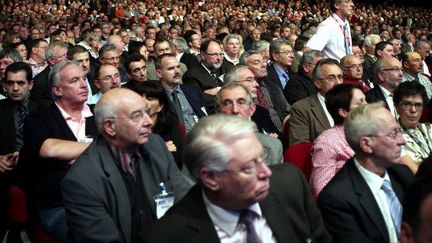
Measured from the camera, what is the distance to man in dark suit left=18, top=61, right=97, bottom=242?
10.4 ft

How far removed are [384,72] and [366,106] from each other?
280 centimetres

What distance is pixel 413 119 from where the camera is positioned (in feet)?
13.7

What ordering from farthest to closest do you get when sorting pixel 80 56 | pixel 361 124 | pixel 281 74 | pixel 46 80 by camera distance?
pixel 281 74
pixel 80 56
pixel 46 80
pixel 361 124

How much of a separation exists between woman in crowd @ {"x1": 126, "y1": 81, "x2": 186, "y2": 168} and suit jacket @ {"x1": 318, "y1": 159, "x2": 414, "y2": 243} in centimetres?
143

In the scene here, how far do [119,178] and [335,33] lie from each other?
15.6ft

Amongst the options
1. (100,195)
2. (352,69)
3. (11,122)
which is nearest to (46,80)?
(11,122)

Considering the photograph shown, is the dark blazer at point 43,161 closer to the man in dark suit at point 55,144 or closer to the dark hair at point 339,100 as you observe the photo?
the man in dark suit at point 55,144

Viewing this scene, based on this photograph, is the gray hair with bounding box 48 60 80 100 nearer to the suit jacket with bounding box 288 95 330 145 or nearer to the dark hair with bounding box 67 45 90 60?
the suit jacket with bounding box 288 95 330 145

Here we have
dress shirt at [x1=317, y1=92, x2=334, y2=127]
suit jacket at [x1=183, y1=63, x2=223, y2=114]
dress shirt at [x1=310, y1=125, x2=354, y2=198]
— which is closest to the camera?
dress shirt at [x1=310, y1=125, x2=354, y2=198]

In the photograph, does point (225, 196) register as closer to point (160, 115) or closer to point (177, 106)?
point (160, 115)

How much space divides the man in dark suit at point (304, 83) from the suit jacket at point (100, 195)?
12.1 ft

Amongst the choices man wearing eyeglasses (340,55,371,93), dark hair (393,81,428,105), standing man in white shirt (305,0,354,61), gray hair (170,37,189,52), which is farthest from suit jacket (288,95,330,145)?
gray hair (170,37,189,52)

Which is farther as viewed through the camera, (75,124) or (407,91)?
(407,91)

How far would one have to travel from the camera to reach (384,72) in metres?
5.57
